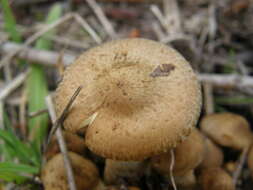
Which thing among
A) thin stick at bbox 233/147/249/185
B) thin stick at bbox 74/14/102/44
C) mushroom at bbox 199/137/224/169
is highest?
thin stick at bbox 74/14/102/44

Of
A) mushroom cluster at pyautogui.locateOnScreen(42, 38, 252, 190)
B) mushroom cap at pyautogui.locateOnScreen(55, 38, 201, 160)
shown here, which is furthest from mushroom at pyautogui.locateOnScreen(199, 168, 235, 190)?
mushroom cap at pyautogui.locateOnScreen(55, 38, 201, 160)

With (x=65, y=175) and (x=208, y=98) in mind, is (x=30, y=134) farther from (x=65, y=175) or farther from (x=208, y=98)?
(x=208, y=98)

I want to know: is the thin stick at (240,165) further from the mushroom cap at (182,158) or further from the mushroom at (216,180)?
the mushroom cap at (182,158)

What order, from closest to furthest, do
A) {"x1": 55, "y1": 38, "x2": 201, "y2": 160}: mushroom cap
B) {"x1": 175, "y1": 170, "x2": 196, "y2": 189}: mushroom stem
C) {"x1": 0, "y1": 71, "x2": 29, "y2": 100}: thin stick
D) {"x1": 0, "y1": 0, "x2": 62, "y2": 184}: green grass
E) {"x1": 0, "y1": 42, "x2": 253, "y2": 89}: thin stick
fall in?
{"x1": 55, "y1": 38, "x2": 201, "y2": 160}: mushroom cap, {"x1": 0, "y1": 0, "x2": 62, "y2": 184}: green grass, {"x1": 175, "y1": 170, "x2": 196, "y2": 189}: mushroom stem, {"x1": 0, "y1": 42, "x2": 253, "y2": 89}: thin stick, {"x1": 0, "y1": 71, "x2": 29, "y2": 100}: thin stick

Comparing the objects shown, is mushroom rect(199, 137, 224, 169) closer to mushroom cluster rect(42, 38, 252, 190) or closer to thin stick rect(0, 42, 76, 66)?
mushroom cluster rect(42, 38, 252, 190)

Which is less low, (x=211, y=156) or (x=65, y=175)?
(x=65, y=175)

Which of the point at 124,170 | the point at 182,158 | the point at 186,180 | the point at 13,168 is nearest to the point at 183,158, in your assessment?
the point at 182,158
